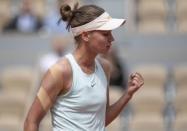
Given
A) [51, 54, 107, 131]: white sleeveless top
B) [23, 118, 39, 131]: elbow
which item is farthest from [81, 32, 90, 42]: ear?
[23, 118, 39, 131]: elbow

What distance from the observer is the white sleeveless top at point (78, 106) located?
3.86m

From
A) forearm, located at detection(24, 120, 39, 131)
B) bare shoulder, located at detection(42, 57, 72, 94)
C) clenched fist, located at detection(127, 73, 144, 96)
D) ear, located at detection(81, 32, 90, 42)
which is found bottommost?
forearm, located at detection(24, 120, 39, 131)

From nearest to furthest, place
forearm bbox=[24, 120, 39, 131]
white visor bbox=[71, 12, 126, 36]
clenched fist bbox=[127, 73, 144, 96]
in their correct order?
forearm bbox=[24, 120, 39, 131], white visor bbox=[71, 12, 126, 36], clenched fist bbox=[127, 73, 144, 96]

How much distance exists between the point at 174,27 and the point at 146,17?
1.43ft

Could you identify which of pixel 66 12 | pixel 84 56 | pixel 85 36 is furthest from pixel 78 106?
pixel 66 12

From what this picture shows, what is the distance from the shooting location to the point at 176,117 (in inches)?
341

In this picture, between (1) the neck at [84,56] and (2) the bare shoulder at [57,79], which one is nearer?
(2) the bare shoulder at [57,79]

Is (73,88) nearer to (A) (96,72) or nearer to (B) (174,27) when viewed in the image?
(A) (96,72)

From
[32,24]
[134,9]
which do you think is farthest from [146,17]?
[32,24]

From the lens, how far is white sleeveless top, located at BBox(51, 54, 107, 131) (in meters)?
3.86

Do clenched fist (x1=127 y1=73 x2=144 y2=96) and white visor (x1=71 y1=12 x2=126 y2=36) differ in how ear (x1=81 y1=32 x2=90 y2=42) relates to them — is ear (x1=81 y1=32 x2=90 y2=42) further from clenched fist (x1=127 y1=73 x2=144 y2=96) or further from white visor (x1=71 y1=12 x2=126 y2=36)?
clenched fist (x1=127 y1=73 x2=144 y2=96)

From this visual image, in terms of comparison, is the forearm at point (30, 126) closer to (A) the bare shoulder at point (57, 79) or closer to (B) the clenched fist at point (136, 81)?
(A) the bare shoulder at point (57, 79)

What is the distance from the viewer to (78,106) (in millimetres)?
3857

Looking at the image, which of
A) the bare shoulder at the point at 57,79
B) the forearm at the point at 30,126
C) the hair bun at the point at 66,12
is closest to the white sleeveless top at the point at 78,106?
the bare shoulder at the point at 57,79
